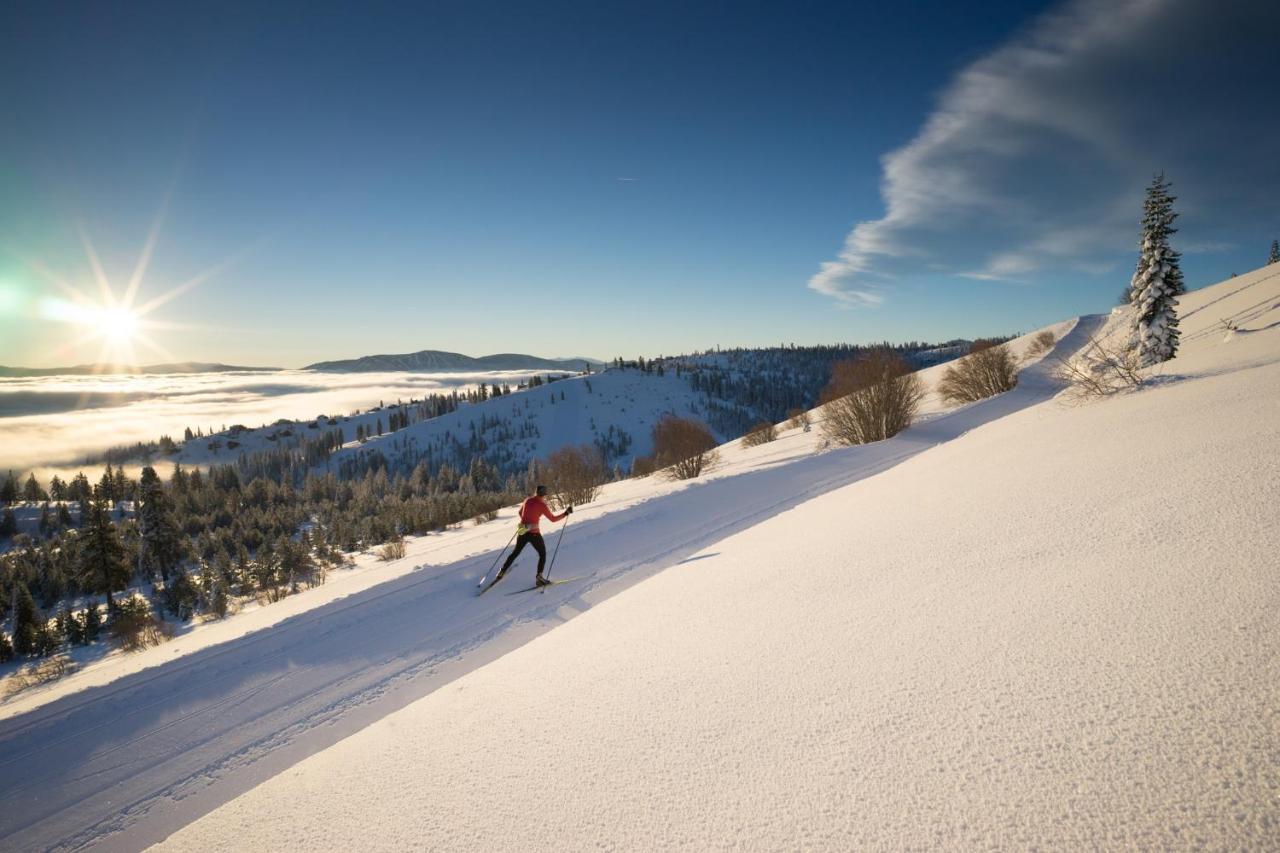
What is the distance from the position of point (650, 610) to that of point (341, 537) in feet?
300

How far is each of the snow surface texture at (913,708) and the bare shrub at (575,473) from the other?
2253 cm

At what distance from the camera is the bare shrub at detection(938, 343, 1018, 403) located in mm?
33906

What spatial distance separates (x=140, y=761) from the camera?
5.25m

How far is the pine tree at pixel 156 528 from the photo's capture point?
53.3m

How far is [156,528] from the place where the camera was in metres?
56.7

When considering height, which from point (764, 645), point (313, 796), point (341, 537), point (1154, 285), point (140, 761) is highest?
point (1154, 285)

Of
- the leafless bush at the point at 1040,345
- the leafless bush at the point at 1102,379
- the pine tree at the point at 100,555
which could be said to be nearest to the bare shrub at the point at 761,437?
the leafless bush at the point at 1102,379

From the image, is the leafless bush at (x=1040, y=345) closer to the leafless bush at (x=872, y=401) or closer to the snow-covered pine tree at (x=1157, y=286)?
the snow-covered pine tree at (x=1157, y=286)

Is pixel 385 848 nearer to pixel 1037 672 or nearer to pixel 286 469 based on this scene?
pixel 1037 672

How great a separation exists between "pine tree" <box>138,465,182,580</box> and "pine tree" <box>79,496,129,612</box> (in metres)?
7.76

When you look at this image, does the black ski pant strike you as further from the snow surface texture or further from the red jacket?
the snow surface texture

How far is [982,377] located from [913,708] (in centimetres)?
3924

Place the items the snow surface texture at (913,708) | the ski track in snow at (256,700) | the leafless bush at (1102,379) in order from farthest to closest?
the leafless bush at (1102,379), the ski track in snow at (256,700), the snow surface texture at (913,708)

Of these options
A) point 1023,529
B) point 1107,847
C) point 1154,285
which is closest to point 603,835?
point 1107,847
